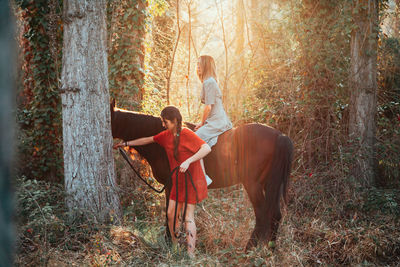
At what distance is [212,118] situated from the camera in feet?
14.1

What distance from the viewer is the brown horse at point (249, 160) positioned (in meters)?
3.98

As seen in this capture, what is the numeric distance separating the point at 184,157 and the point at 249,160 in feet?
3.02

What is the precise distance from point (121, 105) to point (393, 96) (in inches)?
238

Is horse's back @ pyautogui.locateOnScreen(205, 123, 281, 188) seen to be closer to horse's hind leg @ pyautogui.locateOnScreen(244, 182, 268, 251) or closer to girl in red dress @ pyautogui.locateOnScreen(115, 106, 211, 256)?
horse's hind leg @ pyautogui.locateOnScreen(244, 182, 268, 251)

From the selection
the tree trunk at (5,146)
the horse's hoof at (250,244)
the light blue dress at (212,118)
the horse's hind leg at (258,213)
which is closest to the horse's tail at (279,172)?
the horse's hind leg at (258,213)

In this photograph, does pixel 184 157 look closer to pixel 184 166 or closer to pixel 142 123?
pixel 184 166

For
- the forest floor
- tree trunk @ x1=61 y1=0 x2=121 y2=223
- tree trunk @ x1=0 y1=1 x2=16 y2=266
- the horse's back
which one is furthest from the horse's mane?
tree trunk @ x1=0 y1=1 x2=16 y2=266

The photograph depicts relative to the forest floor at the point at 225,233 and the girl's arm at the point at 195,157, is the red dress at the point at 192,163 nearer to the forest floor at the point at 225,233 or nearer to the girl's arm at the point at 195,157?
the girl's arm at the point at 195,157

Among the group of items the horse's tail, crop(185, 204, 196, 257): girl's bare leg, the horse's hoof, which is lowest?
the horse's hoof

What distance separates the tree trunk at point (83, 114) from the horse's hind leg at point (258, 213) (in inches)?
66.9

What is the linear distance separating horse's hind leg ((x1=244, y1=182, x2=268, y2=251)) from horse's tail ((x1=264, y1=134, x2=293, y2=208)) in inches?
4.7

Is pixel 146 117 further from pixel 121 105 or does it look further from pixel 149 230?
pixel 121 105

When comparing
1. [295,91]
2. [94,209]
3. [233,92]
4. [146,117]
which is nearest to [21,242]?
[94,209]

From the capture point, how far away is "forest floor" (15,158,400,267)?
10.8ft
